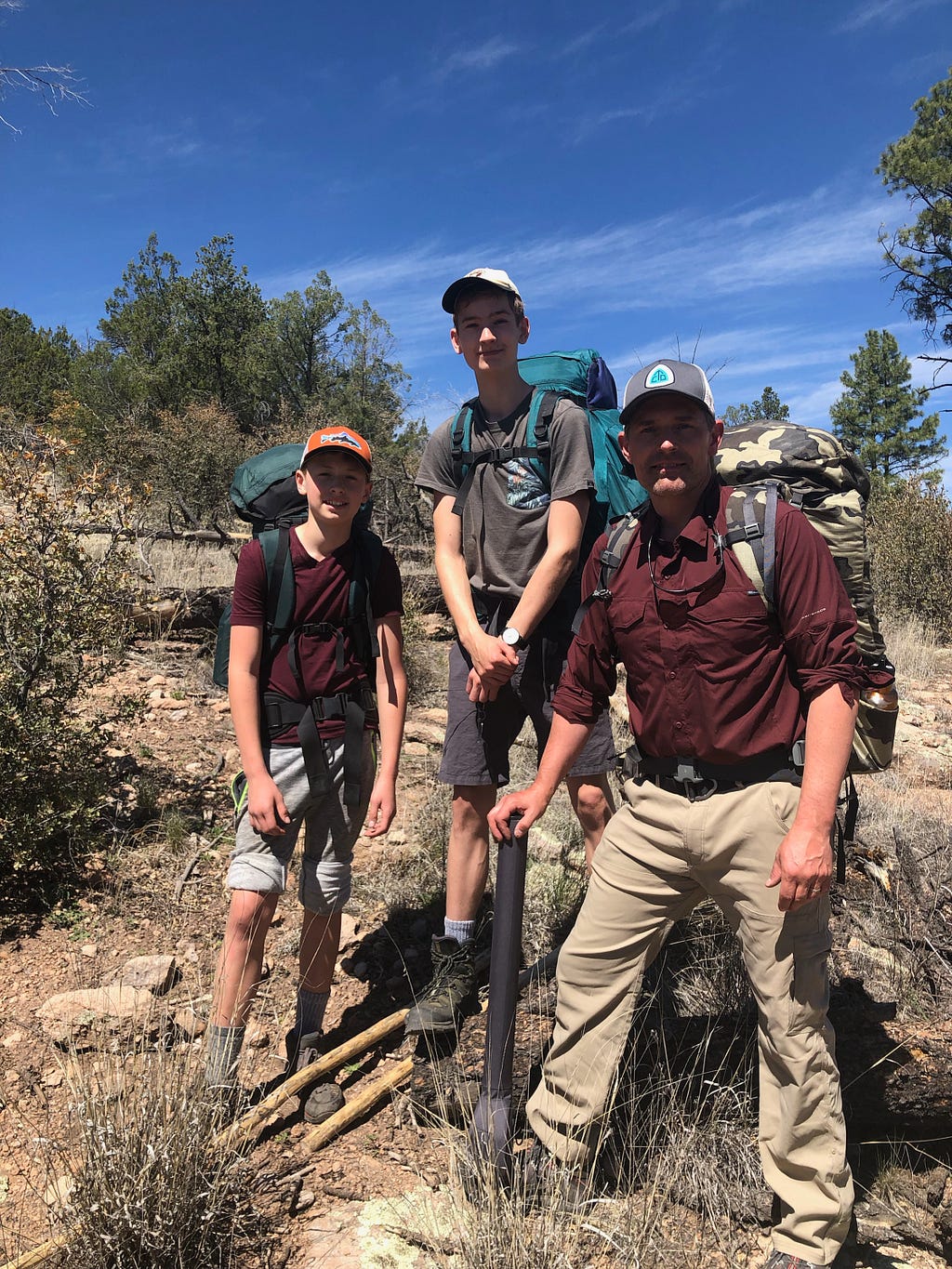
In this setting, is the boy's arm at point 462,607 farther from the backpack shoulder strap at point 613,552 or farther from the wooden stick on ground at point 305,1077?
the wooden stick on ground at point 305,1077

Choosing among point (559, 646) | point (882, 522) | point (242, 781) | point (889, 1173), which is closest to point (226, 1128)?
point (242, 781)

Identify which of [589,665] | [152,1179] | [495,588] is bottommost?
[152,1179]

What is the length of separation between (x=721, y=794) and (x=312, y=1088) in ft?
6.17

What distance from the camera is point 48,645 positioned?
3.87 m

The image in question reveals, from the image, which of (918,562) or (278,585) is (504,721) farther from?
(918,562)

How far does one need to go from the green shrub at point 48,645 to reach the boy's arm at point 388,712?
5.95ft

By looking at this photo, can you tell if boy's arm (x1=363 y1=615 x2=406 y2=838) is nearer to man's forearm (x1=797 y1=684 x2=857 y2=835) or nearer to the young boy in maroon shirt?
the young boy in maroon shirt

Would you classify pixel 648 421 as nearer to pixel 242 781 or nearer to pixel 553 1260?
pixel 242 781

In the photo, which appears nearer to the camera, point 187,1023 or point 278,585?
point 278,585

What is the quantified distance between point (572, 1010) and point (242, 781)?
122 centimetres

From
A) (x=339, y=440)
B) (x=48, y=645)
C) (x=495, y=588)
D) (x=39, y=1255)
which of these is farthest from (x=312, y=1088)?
(x=48, y=645)

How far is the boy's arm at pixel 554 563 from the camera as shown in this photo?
2490 mm

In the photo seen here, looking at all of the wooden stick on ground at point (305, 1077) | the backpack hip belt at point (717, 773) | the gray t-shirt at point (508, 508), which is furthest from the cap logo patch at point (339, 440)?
the wooden stick on ground at point (305, 1077)

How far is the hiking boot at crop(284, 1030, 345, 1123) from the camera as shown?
106 inches
